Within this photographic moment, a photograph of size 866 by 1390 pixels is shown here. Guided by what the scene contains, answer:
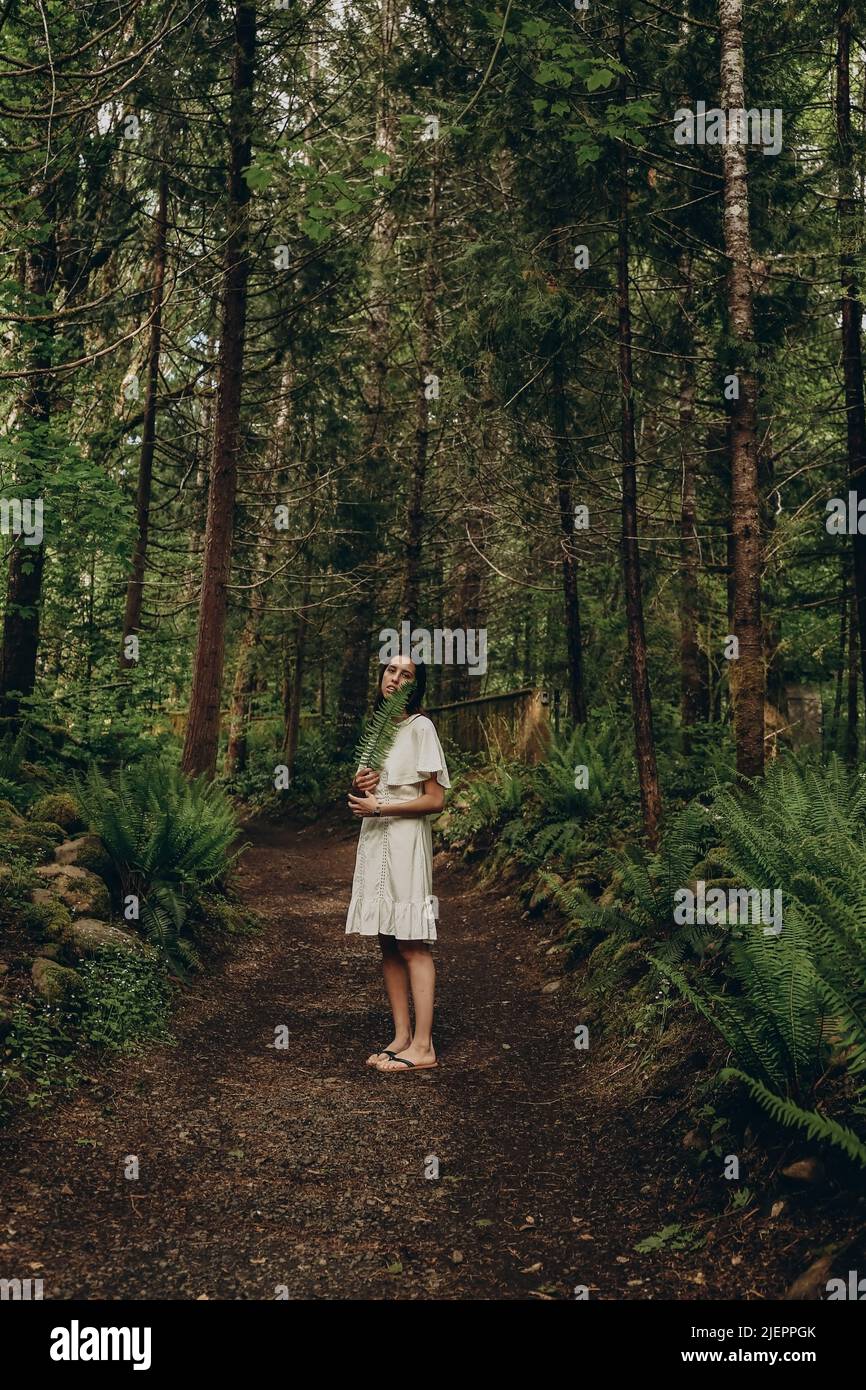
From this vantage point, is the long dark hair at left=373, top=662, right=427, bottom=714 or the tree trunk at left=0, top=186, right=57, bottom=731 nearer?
the long dark hair at left=373, top=662, right=427, bottom=714

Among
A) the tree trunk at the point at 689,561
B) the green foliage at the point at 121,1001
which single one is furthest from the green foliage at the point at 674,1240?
the tree trunk at the point at 689,561

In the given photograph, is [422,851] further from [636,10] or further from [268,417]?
[268,417]

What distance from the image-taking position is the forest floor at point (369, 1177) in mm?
3500

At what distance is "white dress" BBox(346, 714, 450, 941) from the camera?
555 cm

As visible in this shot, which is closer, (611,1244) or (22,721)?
(611,1244)

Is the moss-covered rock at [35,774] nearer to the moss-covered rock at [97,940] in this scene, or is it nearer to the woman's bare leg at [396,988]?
the moss-covered rock at [97,940]

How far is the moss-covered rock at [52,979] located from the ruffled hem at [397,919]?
5.38 feet

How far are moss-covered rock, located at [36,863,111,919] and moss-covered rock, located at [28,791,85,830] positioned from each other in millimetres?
929

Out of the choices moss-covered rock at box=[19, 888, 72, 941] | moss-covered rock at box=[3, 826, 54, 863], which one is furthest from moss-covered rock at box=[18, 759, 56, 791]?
moss-covered rock at box=[19, 888, 72, 941]

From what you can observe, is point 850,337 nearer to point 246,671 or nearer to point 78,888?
point 78,888

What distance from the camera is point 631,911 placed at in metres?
6.70

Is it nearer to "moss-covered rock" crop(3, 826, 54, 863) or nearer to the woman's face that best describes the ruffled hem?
the woman's face
